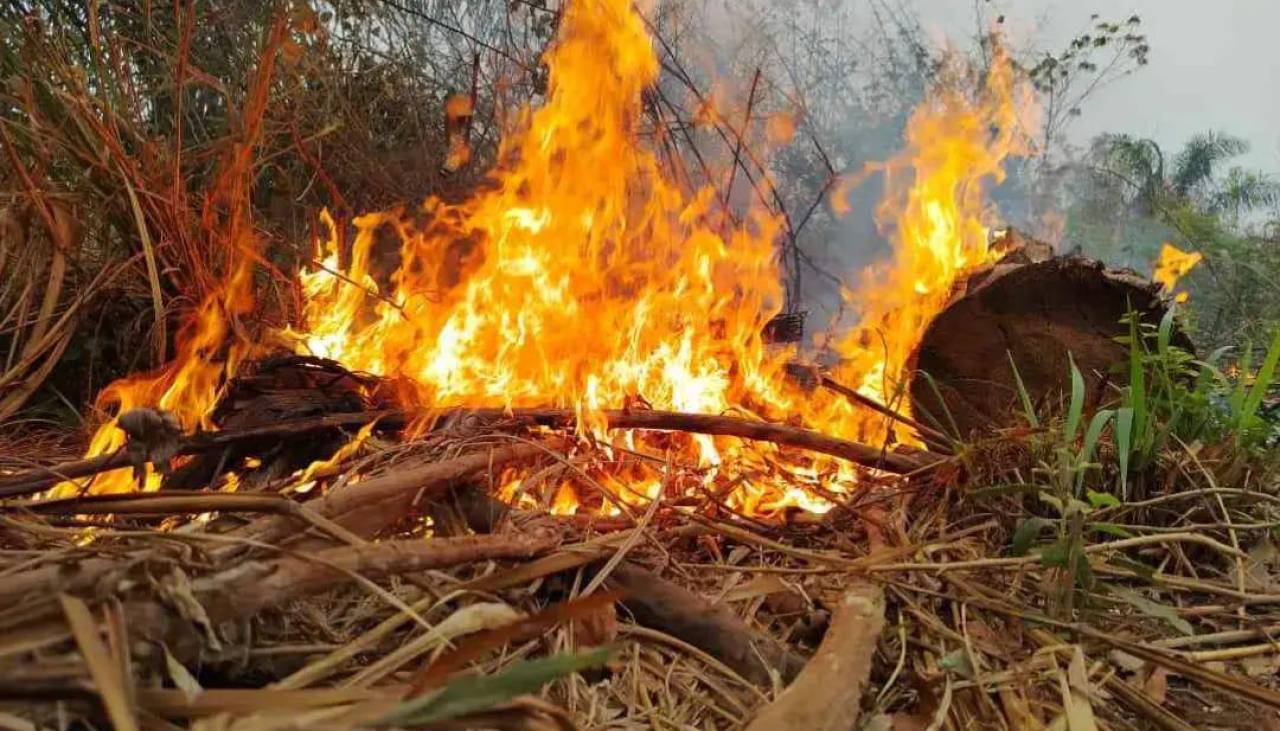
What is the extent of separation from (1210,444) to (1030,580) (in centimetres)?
89

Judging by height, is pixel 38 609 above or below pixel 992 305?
below

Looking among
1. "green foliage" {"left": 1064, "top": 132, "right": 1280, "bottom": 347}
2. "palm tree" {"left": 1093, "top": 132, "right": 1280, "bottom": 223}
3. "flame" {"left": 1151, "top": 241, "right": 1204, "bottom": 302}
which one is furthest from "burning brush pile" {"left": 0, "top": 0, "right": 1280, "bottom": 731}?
"palm tree" {"left": 1093, "top": 132, "right": 1280, "bottom": 223}

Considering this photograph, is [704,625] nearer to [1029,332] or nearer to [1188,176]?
[1029,332]

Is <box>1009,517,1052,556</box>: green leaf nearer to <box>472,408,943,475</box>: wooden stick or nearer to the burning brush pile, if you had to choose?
the burning brush pile

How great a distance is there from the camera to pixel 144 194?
2.66 metres

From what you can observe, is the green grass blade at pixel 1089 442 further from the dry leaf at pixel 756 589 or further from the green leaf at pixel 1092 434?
the dry leaf at pixel 756 589

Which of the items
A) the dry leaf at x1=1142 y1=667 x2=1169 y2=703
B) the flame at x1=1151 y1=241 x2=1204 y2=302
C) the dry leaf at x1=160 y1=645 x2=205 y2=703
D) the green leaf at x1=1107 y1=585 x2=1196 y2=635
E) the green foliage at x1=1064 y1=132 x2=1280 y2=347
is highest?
the green foliage at x1=1064 y1=132 x2=1280 y2=347

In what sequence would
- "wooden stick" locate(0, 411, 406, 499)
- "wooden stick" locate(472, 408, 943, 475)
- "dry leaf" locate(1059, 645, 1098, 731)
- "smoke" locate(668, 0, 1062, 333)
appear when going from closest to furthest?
"dry leaf" locate(1059, 645, 1098, 731) → "wooden stick" locate(0, 411, 406, 499) → "wooden stick" locate(472, 408, 943, 475) → "smoke" locate(668, 0, 1062, 333)

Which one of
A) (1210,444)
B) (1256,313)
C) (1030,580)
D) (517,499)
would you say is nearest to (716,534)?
(517,499)

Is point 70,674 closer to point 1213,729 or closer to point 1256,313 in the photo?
point 1213,729

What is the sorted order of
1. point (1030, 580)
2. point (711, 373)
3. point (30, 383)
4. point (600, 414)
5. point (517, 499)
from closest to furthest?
point (1030, 580)
point (517, 499)
point (600, 414)
point (30, 383)
point (711, 373)

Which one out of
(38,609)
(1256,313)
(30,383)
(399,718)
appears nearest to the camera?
(399,718)

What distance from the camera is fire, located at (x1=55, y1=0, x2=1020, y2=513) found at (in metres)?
2.61

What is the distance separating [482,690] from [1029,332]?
8.58ft
